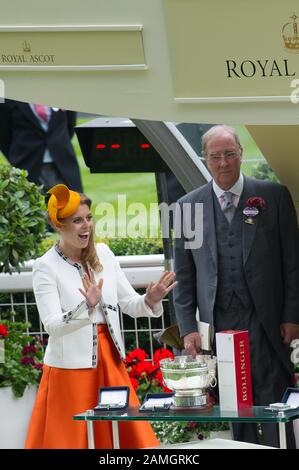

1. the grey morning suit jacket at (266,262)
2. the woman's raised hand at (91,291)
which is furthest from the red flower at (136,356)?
the woman's raised hand at (91,291)

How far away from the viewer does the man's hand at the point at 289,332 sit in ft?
21.3

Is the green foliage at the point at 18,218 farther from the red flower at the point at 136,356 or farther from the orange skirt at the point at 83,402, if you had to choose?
the orange skirt at the point at 83,402

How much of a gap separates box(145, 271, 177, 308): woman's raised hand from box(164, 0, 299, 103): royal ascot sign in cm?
99

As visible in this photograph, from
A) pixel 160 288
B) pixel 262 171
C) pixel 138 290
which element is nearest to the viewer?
pixel 160 288

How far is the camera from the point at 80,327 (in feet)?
21.4

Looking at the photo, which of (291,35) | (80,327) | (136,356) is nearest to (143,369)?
(136,356)

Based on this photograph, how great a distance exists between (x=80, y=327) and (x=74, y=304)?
17cm

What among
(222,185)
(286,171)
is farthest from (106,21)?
(286,171)

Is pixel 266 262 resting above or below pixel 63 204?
below

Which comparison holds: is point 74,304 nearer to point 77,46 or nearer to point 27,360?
point 27,360

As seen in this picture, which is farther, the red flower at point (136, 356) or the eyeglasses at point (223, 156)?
the red flower at point (136, 356)

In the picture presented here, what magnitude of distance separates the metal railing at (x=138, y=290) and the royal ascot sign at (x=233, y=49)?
2888 mm

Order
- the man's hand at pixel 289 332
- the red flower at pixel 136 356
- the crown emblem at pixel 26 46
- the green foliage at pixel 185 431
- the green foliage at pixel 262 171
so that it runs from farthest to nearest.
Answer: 1. the red flower at pixel 136 356
2. the green foliage at pixel 262 171
3. the green foliage at pixel 185 431
4. the man's hand at pixel 289 332
5. the crown emblem at pixel 26 46

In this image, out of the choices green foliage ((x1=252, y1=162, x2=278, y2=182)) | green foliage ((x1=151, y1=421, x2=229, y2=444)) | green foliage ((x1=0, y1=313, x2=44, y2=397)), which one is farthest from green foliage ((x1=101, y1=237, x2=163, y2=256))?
green foliage ((x1=151, y1=421, x2=229, y2=444))
